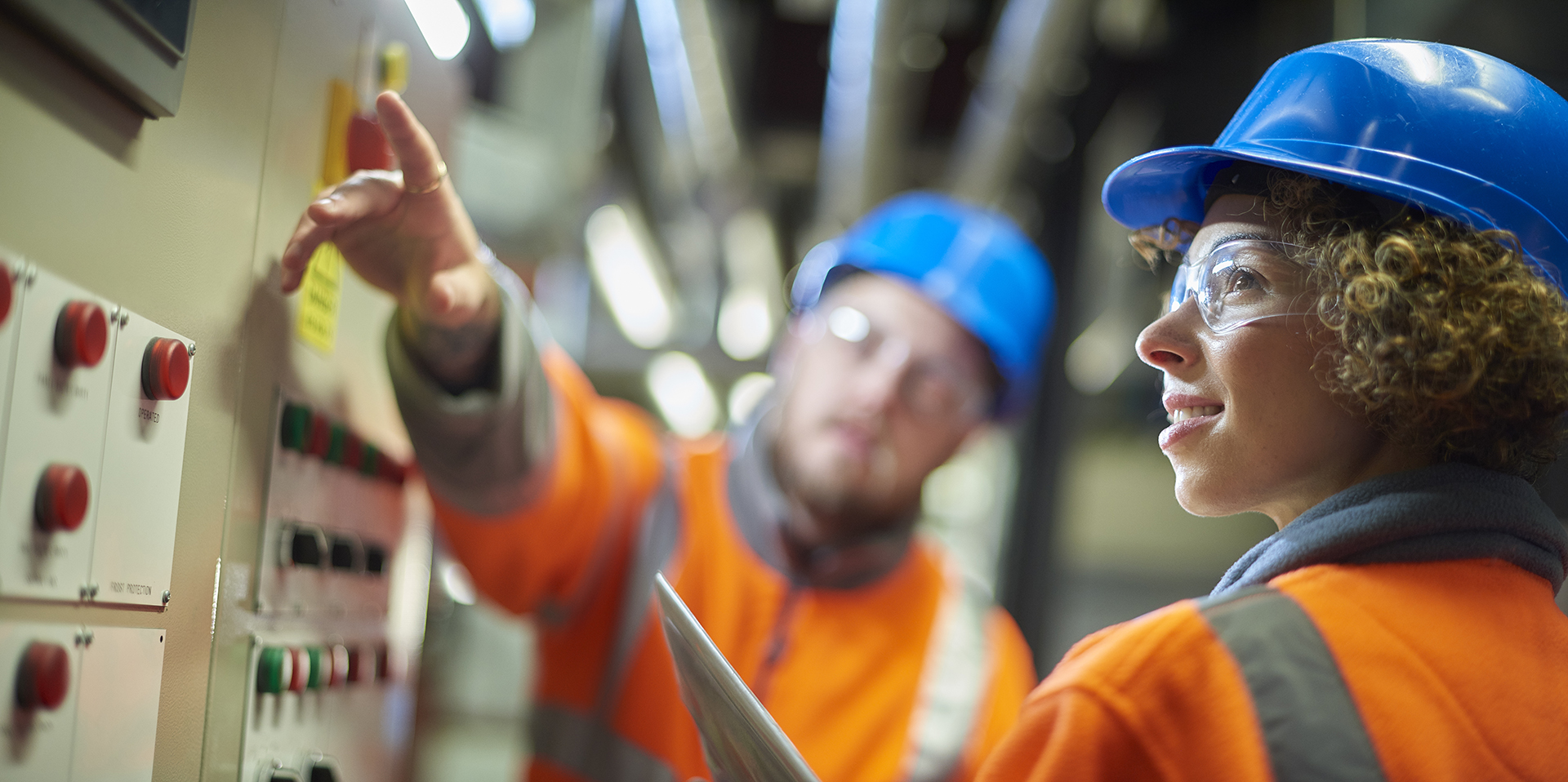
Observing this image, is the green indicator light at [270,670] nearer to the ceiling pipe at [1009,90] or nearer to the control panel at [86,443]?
the control panel at [86,443]

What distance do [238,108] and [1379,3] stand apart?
5.34 ft

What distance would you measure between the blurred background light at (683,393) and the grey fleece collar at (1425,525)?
4.26 metres

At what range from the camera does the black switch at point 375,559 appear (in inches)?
49.1

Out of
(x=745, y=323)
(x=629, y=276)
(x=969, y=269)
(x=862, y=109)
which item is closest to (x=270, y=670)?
(x=969, y=269)

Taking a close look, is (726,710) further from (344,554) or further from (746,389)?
(746,389)

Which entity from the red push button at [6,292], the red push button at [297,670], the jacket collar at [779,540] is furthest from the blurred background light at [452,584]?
the red push button at [6,292]

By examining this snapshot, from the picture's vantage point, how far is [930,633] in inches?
73.4

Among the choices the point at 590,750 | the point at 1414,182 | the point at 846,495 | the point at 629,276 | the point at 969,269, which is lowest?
the point at 590,750

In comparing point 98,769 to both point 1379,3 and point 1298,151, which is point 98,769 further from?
point 1379,3

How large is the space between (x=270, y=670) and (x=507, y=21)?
1.28 m

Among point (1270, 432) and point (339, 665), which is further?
point (339, 665)

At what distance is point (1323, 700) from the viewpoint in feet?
2.29

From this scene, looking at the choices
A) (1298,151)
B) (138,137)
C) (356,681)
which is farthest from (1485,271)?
(356,681)

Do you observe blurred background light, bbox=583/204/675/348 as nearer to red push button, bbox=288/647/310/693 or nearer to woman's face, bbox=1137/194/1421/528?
red push button, bbox=288/647/310/693
